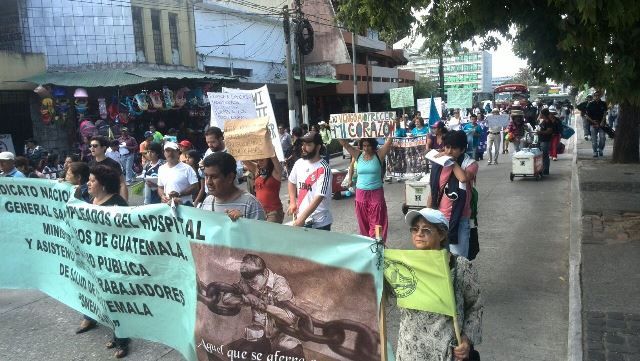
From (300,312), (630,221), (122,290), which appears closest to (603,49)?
(630,221)

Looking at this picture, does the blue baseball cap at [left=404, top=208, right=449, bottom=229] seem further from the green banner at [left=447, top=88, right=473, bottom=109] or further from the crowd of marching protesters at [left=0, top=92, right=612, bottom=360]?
the green banner at [left=447, top=88, right=473, bottom=109]

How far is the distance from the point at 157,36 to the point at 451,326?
73.5 feet

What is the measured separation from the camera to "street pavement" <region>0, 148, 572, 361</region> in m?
4.51

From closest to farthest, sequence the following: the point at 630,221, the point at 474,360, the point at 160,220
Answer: the point at 474,360
the point at 160,220
the point at 630,221

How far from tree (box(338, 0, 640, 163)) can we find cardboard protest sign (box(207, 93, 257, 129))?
7.60ft

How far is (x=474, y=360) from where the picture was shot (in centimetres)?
291

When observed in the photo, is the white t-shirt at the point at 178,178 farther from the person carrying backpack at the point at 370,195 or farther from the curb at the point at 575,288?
the curb at the point at 575,288

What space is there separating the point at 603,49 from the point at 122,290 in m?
5.08

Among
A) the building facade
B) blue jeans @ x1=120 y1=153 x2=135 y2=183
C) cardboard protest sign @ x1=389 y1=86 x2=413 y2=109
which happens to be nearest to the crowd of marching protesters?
blue jeans @ x1=120 y1=153 x2=135 y2=183

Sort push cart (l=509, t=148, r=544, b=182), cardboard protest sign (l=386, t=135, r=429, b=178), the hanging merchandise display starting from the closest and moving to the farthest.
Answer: push cart (l=509, t=148, r=544, b=182)
cardboard protest sign (l=386, t=135, r=429, b=178)
the hanging merchandise display

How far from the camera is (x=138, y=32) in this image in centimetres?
2195

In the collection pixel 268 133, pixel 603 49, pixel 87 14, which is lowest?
pixel 268 133

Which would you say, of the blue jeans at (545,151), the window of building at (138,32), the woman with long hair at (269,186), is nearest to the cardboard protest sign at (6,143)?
the window of building at (138,32)

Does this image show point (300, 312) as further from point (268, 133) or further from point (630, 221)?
point (630, 221)
